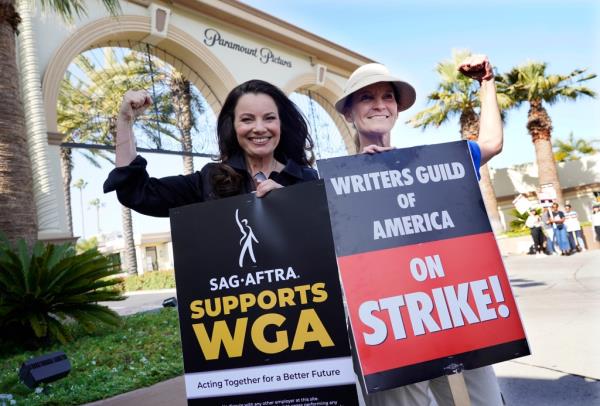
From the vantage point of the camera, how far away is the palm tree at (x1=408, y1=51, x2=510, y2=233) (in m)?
24.2

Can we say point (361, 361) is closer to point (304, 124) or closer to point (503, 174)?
point (304, 124)

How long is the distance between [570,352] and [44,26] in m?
12.1

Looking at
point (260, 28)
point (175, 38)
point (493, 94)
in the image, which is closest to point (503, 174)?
point (260, 28)

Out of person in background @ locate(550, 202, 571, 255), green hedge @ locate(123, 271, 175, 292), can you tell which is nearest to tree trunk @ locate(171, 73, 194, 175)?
green hedge @ locate(123, 271, 175, 292)

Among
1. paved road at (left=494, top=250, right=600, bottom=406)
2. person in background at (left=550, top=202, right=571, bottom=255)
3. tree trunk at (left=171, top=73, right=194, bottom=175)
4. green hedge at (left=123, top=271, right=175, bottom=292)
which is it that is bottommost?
paved road at (left=494, top=250, right=600, bottom=406)

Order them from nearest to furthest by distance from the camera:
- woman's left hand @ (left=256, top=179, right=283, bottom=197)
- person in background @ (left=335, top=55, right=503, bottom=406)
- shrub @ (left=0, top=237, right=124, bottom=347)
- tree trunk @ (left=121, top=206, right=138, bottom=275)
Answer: woman's left hand @ (left=256, top=179, right=283, bottom=197), person in background @ (left=335, top=55, right=503, bottom=406), shrub @ (left=0, top=237, right=124, bottom=347), tree trunk @ (left=121, top=206, right=138, bottom=275)

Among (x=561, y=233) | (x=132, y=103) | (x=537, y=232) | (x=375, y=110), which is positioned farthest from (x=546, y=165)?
(x=132, y=103)

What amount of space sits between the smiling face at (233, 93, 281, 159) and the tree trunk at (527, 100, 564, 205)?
26.4 meters

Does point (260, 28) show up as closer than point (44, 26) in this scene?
No

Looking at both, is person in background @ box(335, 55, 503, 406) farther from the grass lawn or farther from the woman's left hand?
the grass lawn

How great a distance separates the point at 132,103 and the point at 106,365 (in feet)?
12.8

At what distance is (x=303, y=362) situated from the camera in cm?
173

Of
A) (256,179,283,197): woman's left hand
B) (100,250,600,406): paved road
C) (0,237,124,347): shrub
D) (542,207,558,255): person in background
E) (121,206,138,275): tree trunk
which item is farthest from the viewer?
(121,206,138,275): tree trunk

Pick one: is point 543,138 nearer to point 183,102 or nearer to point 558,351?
point 183,102
